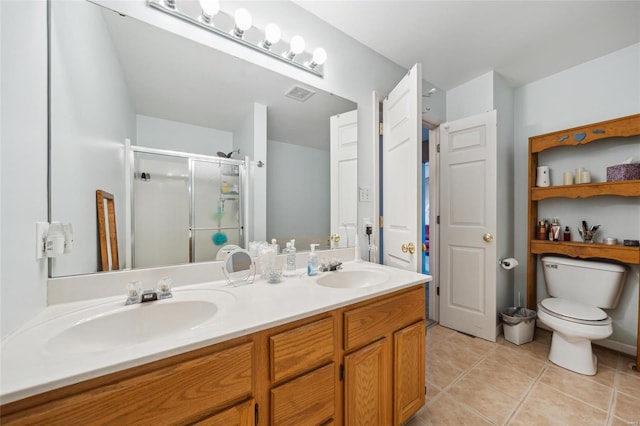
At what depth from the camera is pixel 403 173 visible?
63.7 inches

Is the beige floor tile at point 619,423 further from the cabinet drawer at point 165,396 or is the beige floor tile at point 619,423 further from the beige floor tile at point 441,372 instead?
the cabinet drawer at point 165,396

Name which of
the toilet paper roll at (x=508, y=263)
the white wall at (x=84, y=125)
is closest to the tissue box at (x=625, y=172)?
the toilet paper roll at (x=508, y=263)

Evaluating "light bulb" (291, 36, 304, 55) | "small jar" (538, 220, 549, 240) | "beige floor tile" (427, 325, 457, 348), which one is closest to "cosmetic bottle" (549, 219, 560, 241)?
"small jar" (538, 220, 549, 240)

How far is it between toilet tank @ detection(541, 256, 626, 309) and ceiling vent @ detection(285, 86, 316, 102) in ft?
8.21

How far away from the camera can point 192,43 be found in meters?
1.16

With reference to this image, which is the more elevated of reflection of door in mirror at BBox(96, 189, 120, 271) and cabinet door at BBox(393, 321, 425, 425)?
reflection of door in mirror at BBox(96, 189, 120, 271)

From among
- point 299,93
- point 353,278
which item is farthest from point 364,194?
point 299,93

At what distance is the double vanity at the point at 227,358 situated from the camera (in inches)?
20.7

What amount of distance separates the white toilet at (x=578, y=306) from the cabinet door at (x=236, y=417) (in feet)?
7.20

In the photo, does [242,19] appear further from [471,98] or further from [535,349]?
[535,349]

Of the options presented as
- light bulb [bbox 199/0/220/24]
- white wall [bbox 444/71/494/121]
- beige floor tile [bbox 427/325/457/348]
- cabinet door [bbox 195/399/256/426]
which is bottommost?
beige floor tile [bbox 427/325/457/348]

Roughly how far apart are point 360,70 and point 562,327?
94.0 inches

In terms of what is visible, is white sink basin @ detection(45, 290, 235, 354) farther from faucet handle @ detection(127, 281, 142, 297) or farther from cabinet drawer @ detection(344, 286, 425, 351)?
cabinet drawer @ detection(344, 286, 425, 351)

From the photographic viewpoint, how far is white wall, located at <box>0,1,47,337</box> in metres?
0.62
